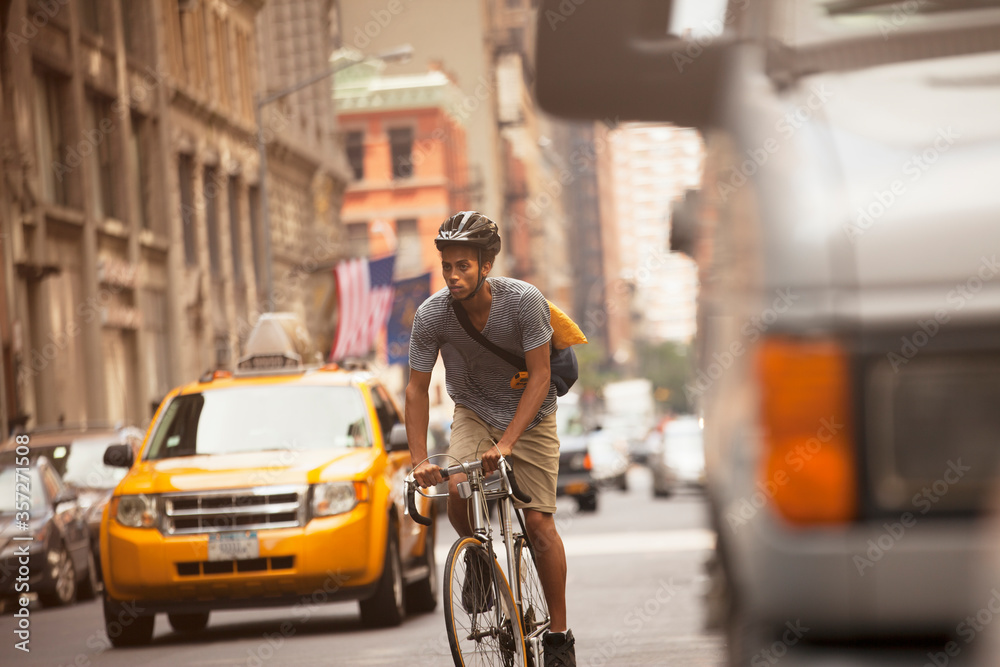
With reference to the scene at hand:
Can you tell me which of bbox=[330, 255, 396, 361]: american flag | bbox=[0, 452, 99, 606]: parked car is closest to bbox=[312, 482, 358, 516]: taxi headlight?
bbox=[0, 452, 99, 606]: parked car

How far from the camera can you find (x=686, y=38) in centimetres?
314

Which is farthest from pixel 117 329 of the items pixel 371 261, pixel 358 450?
pixel 358 450

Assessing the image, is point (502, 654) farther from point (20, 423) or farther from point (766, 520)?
point (20, 423)

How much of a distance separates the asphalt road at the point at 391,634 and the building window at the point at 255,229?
88.6 feet

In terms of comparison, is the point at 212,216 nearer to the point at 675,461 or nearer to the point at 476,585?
the point at 675,461

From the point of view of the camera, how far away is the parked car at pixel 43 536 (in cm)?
1411

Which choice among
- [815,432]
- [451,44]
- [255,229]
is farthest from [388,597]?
[451,44]

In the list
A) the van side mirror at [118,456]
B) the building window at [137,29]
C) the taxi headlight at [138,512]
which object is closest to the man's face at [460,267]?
the taxi headlight at [138,512]

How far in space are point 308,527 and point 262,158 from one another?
1075 inches

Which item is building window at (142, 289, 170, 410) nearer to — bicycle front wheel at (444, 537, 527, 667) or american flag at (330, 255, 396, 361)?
american flag at (330, 255, 396, 361)

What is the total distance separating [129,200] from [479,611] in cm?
2693

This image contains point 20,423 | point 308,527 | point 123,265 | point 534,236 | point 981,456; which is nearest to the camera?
point 981,456

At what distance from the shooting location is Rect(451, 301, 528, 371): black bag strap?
20.1ft

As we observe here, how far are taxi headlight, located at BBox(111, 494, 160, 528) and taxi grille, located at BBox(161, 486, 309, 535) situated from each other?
0.32 ft
